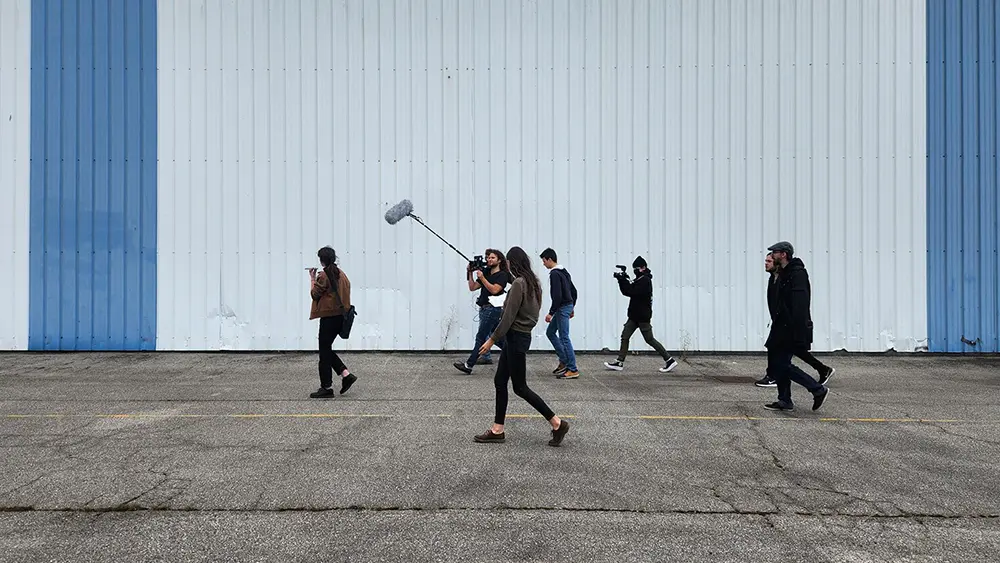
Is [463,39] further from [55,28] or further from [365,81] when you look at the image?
[55,28]

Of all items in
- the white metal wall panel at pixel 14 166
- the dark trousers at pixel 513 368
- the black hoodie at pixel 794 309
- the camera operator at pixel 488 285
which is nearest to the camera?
the dark trousers at pixel 513 368

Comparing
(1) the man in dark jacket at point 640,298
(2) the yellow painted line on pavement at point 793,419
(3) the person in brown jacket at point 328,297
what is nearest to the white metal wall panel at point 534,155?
(1) the man in dark jacket at point 640,298

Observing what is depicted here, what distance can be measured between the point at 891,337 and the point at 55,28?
15.6m

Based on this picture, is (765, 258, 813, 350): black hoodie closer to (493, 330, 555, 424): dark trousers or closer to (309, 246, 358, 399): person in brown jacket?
(493, 330, 555, 424): dark trousers

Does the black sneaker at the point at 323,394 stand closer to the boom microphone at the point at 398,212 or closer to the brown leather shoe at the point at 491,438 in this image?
the brown leather shoe at the point at 491,438

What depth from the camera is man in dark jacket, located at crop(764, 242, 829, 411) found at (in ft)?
21.1

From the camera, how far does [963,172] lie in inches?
447

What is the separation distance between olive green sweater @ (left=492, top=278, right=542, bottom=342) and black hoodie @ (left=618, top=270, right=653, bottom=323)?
4223mm

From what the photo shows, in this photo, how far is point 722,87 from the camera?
11.5 metres

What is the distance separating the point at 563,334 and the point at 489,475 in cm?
461

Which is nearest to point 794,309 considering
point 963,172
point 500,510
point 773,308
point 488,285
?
point 773,308

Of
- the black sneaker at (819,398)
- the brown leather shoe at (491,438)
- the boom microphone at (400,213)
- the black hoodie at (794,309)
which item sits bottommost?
the brown leather shoe at (491,438)

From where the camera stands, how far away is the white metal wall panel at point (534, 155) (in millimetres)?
11391

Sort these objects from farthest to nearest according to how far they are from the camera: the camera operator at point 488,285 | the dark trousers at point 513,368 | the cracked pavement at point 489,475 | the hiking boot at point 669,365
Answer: the hiking boot at point 669,365 → the camera operator at point 488,285 → the dark trousers at point 513,368 → the cracked pavement at point 489,475
